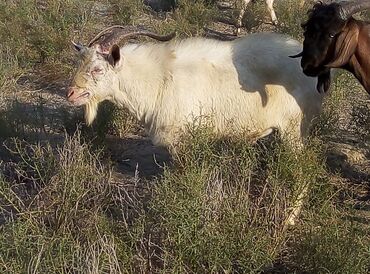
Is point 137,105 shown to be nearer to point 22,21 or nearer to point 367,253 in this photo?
point 367,253

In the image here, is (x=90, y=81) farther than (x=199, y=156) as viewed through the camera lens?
Yes

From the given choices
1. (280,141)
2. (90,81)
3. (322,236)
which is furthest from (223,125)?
(322,236)

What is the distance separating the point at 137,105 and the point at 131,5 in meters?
6.39

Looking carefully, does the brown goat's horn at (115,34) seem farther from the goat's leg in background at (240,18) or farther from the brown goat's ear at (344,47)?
the goat's leg in background at (240,18)

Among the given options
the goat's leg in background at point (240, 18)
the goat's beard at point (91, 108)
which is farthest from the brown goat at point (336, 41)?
the goat's leg in background at point (240, 18)

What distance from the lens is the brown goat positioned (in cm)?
488

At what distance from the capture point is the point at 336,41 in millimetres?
4992

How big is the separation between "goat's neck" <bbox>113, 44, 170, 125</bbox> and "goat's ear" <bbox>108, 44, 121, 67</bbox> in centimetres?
10

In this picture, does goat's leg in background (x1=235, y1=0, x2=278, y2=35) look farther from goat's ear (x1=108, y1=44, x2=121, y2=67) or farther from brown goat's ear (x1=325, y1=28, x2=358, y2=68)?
brown goat's ear (x1=325, y1=28, x2=358, y2=68)

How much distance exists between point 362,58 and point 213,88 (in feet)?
3.85

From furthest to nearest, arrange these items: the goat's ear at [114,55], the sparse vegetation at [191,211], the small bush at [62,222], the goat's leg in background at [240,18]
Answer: the goat's leg in background at [240,18] < the goat's ear at [114,55] < the sparse vegetation at [191,211] < the small bush at [62,222]

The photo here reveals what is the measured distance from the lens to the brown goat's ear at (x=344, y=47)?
16.4 ft

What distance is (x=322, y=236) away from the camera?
427cm

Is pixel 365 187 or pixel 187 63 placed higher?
pixel 187 63
